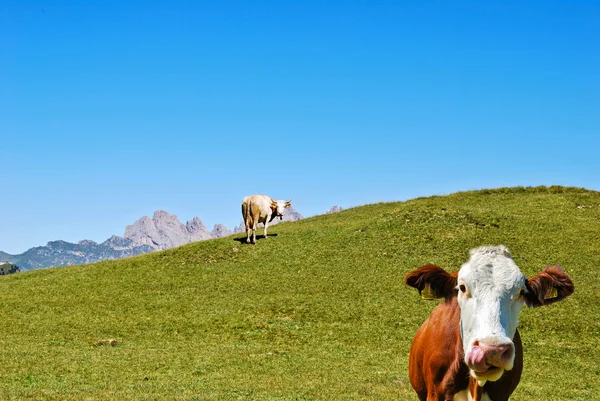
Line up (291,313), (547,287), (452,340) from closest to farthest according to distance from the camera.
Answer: (547,287) < (452,340) < (291,313)

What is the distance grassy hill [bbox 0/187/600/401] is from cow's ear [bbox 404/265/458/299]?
10332mm

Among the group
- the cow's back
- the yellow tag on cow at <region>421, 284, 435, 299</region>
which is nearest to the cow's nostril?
the yellow tag on cow at <region>421, 284, 435, 299</region>

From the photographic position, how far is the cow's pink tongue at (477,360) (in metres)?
7.25

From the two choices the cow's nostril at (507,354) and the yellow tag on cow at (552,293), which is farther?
the yellow tag on cow at (552,293)

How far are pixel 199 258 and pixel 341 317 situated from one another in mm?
16884

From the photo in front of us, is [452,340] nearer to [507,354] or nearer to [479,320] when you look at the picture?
[479,320]

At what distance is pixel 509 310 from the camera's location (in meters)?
7.86

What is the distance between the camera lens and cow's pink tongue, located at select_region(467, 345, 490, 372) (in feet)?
23.8

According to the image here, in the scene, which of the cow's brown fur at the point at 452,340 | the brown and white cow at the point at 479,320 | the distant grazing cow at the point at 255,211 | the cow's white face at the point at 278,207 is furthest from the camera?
the cow's white face at the point at 278,207

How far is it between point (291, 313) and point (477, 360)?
26288 millimetres

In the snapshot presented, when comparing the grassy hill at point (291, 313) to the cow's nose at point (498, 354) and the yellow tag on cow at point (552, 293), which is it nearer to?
the yellow tag on cow at point (552, 293)

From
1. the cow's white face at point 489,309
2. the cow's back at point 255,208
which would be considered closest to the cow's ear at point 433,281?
the cow's white face at point 489,309

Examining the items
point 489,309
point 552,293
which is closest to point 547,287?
point 552,293

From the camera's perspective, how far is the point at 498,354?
7.17 m
